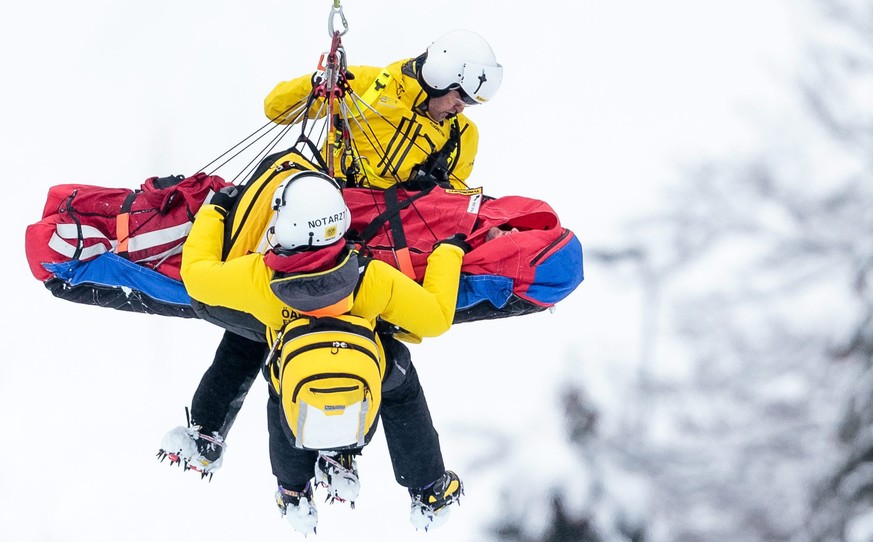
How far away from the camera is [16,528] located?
5.47 metres

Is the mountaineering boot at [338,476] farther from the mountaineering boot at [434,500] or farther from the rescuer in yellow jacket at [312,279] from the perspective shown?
the mountaineering boot at [434,500]

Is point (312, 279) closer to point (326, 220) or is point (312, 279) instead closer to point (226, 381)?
point (326, 220)

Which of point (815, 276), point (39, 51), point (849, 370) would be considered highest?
point (39, 51)

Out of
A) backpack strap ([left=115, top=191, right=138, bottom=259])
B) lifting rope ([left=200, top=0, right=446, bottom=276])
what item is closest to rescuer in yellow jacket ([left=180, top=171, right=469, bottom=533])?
lifting rope ([left=200, top=0, right=446, bottom=276])

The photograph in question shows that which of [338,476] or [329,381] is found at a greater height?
[329,381]

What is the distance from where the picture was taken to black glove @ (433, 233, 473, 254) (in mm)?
3908

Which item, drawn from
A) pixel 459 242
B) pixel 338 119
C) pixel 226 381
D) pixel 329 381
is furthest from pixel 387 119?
pixel 329 381

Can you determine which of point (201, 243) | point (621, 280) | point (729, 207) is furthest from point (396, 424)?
point (729, 207)

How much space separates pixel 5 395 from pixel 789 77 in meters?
5.08

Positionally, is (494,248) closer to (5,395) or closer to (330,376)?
(330,376)

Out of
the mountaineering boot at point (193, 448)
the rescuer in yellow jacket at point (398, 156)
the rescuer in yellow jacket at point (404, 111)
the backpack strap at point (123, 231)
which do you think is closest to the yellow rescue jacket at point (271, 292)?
the backpack strap at point (123, 231)

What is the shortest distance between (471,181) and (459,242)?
6.49ft

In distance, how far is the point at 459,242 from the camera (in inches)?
155

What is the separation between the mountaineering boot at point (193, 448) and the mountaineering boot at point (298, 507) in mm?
362
